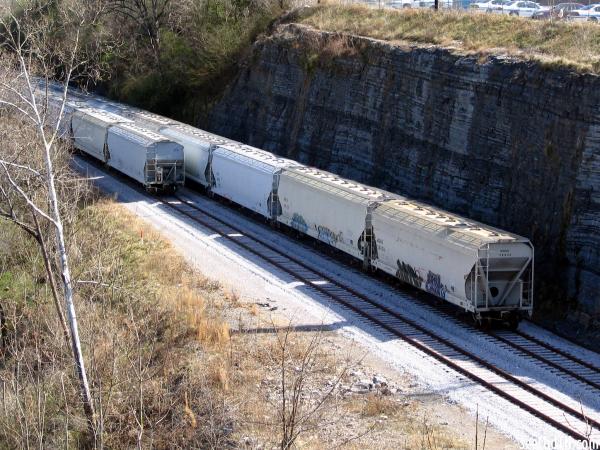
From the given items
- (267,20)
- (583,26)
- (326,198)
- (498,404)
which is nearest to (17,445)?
(498,404)

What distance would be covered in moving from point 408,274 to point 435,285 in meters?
1.22

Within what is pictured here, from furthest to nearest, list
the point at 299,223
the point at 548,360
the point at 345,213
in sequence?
the point at 299,223, the point at 345,213, the point at 548,360

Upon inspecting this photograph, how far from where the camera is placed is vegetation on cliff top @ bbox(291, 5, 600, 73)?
26.2 metres

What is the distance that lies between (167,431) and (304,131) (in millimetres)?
23746

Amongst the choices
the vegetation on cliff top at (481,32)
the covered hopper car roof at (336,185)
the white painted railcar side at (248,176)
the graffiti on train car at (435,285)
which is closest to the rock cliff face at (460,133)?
the vegetation on cliff top at (481,32)

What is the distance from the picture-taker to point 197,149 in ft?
118

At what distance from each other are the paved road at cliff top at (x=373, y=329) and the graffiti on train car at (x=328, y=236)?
0.63 metres

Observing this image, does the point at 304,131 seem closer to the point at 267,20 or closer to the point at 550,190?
the point at 267,20

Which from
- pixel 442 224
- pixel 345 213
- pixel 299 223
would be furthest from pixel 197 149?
pixel 442 224

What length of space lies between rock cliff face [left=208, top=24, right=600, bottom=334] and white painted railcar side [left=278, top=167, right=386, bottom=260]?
342 centimetres

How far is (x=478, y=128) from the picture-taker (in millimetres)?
27375

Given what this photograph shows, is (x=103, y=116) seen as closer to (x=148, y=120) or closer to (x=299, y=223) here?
(x=148, y=120)

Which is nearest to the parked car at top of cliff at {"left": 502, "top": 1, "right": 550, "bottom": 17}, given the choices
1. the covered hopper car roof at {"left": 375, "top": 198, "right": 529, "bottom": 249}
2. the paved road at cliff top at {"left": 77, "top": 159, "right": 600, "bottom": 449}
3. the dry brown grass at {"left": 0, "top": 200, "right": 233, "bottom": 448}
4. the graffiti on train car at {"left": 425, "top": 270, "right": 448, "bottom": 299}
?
the paved road at cliff top at {"left": 77, "top": 159, "right": 600, "bottom": 449}

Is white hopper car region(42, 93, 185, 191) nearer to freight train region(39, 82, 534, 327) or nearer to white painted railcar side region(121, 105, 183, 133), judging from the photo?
freight train region(39, 82, 534, 327)
